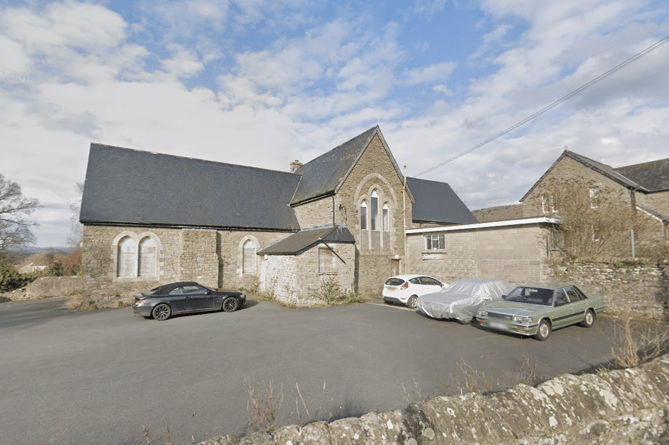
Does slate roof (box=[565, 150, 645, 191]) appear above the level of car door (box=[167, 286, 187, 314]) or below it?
above

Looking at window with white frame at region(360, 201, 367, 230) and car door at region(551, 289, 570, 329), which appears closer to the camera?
car door at region(551, 289, 570, 329)

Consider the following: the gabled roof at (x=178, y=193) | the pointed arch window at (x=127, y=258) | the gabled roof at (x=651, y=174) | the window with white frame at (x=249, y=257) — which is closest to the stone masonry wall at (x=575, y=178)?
the gabled roof at (x=651, y=174)

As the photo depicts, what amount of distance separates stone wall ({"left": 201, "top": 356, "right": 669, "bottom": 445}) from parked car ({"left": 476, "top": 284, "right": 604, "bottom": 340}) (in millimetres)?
4807

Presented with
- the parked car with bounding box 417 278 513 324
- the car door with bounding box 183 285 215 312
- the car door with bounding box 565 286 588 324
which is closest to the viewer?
the car door with bounding box 565 286 588 324

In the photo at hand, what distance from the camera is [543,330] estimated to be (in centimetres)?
873

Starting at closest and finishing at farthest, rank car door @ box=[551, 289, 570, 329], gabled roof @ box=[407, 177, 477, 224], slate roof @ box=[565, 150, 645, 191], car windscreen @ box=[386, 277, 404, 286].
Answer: car door @ box=[551, 289, 570, 329]
car windscreen @ box=[386, 277, 404, 286]
slate roof @ box=[565, 150, 645, 191]
gabled roof @ box=[407, 177, 477, 224]

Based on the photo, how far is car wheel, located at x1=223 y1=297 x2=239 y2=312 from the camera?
1410cm

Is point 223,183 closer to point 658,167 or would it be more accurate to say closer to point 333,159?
point 333,159

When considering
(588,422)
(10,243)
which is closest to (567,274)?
(588,422)

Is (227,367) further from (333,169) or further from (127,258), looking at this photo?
(333,169)

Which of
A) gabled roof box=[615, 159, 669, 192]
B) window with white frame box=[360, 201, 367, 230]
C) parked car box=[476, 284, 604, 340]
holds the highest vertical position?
gabled roof box=[615, 159, 669, 192]

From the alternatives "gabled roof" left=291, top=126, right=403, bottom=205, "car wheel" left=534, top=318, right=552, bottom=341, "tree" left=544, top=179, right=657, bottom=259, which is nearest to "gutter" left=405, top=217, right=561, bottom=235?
"tree" left=544, top=179, right=657, bottom=259

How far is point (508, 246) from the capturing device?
15.6m

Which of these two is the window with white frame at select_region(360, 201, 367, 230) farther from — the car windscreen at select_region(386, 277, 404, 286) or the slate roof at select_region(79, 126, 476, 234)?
the car windscreen at select_region(386, 277, 404, 286)
